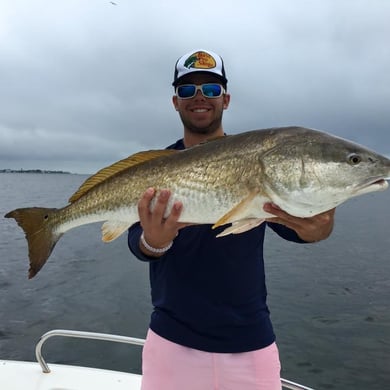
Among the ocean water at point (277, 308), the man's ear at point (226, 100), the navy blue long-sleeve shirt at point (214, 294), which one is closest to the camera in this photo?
the navy blue long-sleeve shirt at point (214, 294)

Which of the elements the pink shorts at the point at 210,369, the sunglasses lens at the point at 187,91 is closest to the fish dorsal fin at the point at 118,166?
the sunglasses lens at the point at 187,91

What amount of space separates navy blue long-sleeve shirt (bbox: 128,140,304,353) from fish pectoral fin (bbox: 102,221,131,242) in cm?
32

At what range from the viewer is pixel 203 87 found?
349cm

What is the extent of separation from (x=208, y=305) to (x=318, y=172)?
1.23 metres

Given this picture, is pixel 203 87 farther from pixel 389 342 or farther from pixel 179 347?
A: pixel 389 342

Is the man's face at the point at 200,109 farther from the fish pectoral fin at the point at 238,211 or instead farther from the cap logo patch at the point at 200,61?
the fish pectoral fin at the point at 238,211

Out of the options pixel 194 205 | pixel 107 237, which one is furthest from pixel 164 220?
pixel 107 237

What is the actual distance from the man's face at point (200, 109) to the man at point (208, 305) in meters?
0.83

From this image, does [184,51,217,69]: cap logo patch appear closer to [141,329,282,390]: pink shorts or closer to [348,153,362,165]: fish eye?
[348,153,362,165]: fish eye

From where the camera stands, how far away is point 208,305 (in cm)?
302

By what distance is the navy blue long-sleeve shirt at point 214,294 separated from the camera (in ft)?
9.73

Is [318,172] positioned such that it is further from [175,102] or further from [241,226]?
[175,102]

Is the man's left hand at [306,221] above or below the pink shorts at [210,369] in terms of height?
above

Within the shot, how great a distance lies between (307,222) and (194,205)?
81 centimetres
